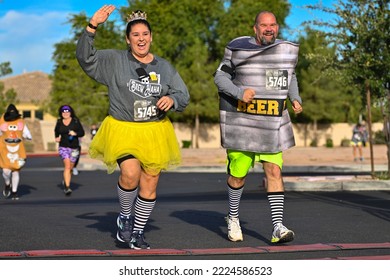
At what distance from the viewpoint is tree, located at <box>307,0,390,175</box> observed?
16859 mm

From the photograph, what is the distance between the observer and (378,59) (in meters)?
17.0

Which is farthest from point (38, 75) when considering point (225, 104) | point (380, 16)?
point (225, 104)

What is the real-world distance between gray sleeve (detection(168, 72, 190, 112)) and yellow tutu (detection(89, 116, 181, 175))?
223mm

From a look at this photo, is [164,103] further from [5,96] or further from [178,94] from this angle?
[5,96]

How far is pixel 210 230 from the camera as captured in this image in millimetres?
8672

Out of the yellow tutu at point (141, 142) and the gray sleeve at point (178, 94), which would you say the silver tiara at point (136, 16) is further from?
the yellow tutu at point (141, 142)

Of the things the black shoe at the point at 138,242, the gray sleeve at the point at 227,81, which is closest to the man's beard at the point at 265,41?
the gray sleeve at the point at 227,81

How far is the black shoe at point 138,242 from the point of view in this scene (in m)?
7.30

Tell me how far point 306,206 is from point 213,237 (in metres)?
3.99

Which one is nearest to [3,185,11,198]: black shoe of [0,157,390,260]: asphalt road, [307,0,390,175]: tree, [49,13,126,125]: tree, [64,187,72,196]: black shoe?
[0,157,390,260]: asphalt road

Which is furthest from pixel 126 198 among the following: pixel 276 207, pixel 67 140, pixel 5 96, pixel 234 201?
pixel 5 96

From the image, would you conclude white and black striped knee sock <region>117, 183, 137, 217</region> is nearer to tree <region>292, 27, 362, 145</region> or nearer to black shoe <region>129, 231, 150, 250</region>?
black shoe <region>129, 231, 150, 250</region>

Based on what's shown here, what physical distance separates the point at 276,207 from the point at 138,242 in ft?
4.23

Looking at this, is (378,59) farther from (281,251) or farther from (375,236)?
(281,251)
